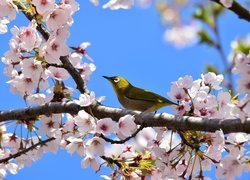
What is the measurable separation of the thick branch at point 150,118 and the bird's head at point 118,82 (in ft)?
3.25

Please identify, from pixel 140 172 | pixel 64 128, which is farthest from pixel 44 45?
pixel 140 172

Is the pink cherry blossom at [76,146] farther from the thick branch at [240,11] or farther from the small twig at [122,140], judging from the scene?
the thick branch at [240,11]

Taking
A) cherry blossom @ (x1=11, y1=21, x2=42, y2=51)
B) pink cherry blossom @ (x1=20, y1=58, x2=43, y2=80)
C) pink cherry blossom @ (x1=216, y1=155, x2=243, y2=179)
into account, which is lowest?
pink cherry blossom @ (x1=216, y1=155, x2=243, y2=179)

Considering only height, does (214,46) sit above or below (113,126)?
above

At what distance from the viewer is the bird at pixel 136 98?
384 centimetres

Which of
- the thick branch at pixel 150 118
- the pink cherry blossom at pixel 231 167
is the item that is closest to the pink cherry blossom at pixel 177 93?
the thick branch at pixel 150 118

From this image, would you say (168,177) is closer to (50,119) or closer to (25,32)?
(50,119)

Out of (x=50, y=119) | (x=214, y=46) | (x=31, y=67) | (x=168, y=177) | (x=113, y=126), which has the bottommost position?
(x=168, y=177)

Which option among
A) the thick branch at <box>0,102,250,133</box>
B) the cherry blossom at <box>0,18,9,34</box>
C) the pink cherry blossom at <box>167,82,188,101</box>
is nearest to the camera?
the thick branch at <box>0,102,250,133</box>

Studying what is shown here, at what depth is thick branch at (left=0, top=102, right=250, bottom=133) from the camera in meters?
2.69

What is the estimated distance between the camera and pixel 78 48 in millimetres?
4102

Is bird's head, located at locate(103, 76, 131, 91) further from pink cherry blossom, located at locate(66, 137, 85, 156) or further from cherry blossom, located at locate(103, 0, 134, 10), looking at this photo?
cherry blossom, located at locate(103, 0, 134, 10)

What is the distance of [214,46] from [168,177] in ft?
5.89

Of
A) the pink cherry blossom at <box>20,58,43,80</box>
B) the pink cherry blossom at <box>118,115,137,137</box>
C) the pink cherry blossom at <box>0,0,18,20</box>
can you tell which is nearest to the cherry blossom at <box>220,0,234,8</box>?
the pink cherry blossom at <box>118,115,137,137</box>
